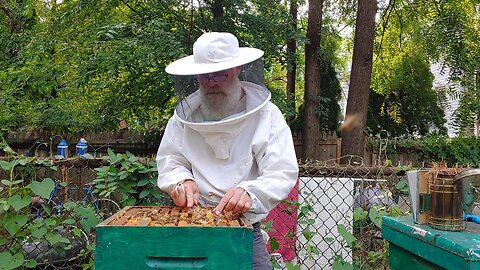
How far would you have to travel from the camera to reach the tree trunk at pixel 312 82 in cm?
717

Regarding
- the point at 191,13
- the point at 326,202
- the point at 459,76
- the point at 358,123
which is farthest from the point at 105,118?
the point at 459,76

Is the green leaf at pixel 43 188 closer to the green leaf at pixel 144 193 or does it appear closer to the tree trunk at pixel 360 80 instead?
the green leaf at pixel 144 193

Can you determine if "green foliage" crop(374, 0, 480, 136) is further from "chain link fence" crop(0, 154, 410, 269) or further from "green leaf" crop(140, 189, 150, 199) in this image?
"green leaf" crop(140, 189, 150, 199)

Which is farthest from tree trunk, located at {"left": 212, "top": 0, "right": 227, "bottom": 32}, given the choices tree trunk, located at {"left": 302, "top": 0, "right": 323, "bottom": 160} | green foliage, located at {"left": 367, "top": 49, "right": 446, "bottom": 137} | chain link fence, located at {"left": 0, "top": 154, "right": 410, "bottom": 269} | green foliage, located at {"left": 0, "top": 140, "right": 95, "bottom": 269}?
green foliage, located at {"left": 0, "top": 140, "right": 95, "bottom": 269}

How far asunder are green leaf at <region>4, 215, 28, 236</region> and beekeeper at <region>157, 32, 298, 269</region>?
67 cm

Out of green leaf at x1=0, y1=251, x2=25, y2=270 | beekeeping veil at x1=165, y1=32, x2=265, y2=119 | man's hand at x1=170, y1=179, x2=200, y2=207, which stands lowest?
green leaf at x1=0, y1=251, x2=25, y2=270

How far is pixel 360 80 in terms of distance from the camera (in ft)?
20.1

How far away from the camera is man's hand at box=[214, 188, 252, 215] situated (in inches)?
57.2

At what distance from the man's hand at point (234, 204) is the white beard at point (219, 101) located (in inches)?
13.8

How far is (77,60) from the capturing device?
5.77 metres

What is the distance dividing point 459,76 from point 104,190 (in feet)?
19.6

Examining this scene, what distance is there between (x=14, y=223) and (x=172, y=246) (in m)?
1.08

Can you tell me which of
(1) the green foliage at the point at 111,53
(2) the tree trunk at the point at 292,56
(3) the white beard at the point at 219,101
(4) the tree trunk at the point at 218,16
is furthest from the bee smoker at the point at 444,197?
(2) the tree trunk at the point at 292,56

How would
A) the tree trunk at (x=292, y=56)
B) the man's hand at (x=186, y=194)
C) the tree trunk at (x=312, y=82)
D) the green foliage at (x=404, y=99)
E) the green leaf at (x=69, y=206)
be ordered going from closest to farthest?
the man's hand at (x=186, y=194), the green leaf at (x=69, y=206), the tree trunk at (x=292, y=56), the tree trunk at (x=312, y=82), the green foliage at (x=404, y=99)
